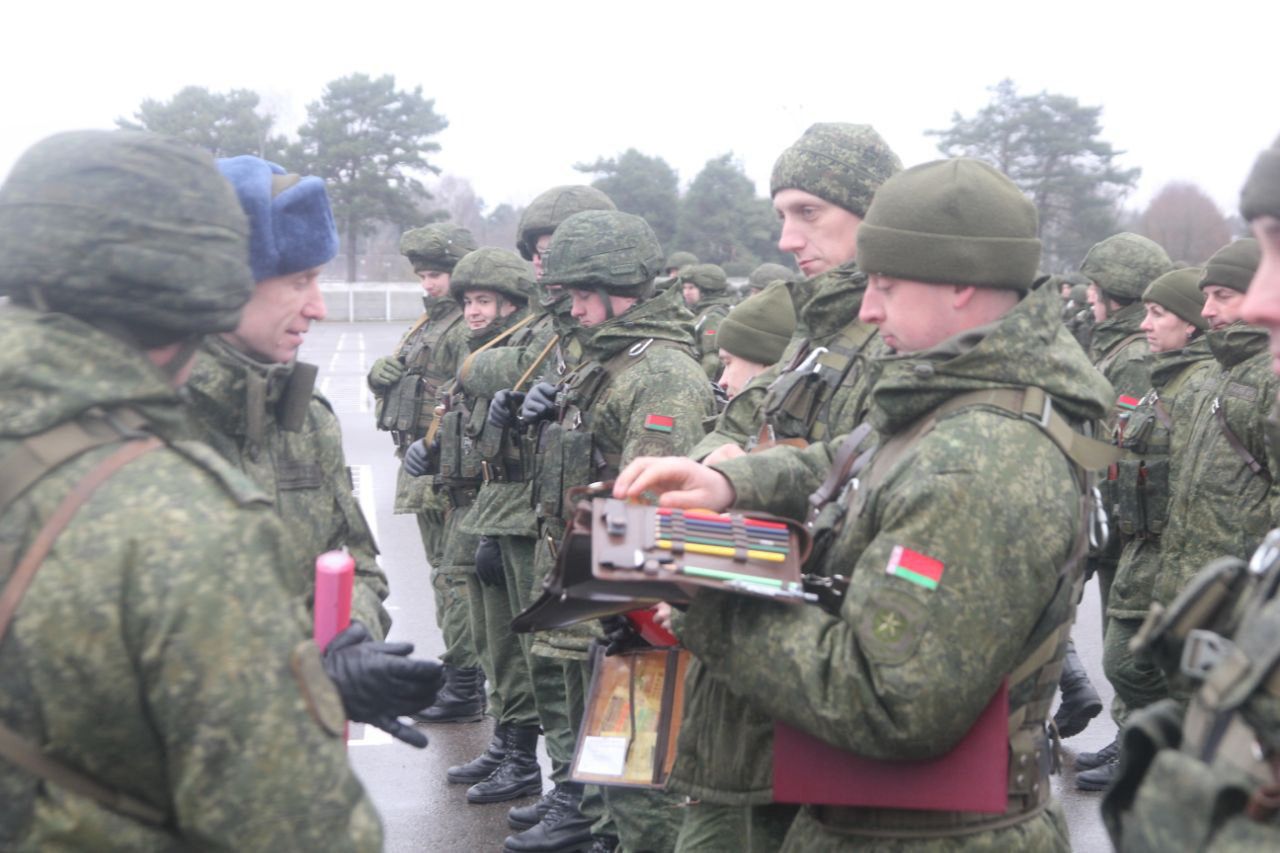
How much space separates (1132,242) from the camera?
336 inches

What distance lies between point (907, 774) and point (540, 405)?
3.54 metres

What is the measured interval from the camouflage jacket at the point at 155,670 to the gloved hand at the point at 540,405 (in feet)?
12.8

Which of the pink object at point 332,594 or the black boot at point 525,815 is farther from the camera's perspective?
the black boot at point 525,815

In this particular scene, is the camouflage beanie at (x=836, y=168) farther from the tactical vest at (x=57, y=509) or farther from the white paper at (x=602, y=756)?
the tactical vest at (x=57, y=509)

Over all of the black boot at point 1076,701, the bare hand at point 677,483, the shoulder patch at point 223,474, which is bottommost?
the black boot at point 1076,701

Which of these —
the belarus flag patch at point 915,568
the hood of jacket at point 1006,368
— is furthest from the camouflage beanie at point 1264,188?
the belarus flag patch at point 915,568

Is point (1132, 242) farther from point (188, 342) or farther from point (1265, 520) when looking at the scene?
point (188, 342)

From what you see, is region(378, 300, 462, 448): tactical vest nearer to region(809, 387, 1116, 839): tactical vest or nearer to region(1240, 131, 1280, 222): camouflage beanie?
region(809, 387, 1116, 839): tactical vest

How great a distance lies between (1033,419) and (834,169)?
1.70m

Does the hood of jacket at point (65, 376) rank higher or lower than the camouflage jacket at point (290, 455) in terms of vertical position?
higher

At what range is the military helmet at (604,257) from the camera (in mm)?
5688

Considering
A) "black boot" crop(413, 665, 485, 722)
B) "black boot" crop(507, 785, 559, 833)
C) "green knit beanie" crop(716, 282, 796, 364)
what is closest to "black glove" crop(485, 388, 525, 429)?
"green knit beanie" crop(716, 282, 796, 364)

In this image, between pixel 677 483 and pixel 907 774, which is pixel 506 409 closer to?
pixel 677 483

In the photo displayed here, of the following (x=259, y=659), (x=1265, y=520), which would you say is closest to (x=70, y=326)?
(x=259, y=659)
